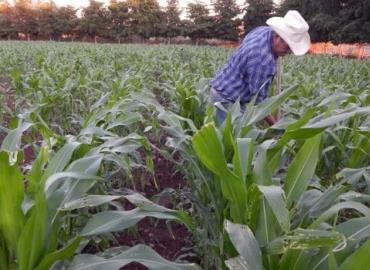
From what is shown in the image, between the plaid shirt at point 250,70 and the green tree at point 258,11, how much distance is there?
142 feet

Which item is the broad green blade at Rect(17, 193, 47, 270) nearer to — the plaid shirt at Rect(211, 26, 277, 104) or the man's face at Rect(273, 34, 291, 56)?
the plaid shirt at Rect(211, 26, 277, 104)

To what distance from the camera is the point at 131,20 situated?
5222cm

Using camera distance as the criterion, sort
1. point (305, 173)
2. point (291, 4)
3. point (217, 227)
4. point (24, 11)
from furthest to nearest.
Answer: point (24, 11)
point (291, 4)
point (217, 227)
point (305, 173)

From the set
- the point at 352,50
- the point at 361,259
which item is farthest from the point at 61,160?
the point at 352,50

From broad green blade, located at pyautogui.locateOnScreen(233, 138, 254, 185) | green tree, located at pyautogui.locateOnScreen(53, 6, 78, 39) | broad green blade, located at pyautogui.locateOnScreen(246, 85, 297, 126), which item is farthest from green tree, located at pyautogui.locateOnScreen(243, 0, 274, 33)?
broad green blade, located at pyautogui.locateOnScreen(233, 138, 254, 185)

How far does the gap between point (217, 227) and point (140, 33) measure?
164 feet

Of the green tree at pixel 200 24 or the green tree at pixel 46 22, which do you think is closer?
the green tree at pixel 200 24

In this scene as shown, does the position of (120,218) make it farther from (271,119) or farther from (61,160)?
(271,119)

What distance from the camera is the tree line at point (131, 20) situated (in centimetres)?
4741

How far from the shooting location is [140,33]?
50.2 meters

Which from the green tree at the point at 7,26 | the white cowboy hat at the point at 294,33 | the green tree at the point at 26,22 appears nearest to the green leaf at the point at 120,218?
the white cowboy hat at the point at 294,33

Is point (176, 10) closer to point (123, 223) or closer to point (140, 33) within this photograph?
point (140, 33)

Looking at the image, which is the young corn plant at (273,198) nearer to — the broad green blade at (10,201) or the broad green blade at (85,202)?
the broad green blade at (85,202)

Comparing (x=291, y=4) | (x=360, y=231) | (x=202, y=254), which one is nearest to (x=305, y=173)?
(x=360, y=231)
